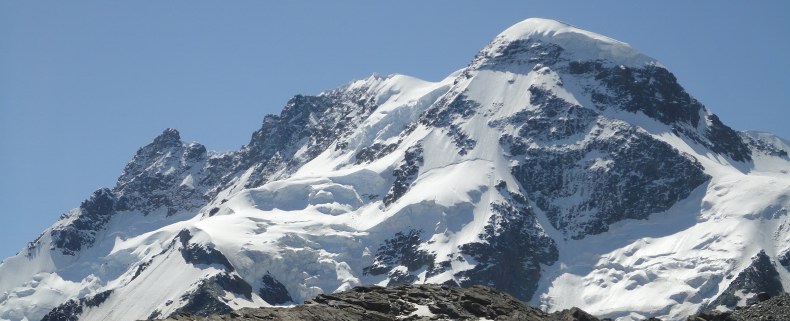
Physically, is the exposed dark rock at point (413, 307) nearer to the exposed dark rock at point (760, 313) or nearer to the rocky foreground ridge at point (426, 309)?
the rocky foreground ridge at point (426, 309)

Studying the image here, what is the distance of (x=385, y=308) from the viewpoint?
139000 mm

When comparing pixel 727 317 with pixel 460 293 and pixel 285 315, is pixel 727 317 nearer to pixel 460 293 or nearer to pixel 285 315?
pixel 460 293

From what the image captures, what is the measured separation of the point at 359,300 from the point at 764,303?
37.3 m

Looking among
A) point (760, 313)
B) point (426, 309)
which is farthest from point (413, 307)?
point (760, 313)

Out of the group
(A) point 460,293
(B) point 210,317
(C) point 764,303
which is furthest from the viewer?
(A) point 460,293

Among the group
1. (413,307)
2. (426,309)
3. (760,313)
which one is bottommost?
(760,313)

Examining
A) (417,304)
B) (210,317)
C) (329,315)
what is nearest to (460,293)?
(417,304)

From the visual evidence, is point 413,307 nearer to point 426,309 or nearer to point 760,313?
point 426,309

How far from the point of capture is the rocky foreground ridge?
132 metres

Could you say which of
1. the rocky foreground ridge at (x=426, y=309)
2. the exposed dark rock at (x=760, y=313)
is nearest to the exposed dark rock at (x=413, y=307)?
the rocky foreground ridge at (x=426, y=309)

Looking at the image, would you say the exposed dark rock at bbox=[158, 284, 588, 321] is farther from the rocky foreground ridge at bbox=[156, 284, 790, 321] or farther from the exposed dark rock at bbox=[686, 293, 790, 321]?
the exposed dark rock at bbox=[686, 293, 790, 321]

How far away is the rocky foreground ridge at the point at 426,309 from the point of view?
132 metres

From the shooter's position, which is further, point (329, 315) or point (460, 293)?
point (460, 293)

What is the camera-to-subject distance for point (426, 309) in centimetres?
14038
